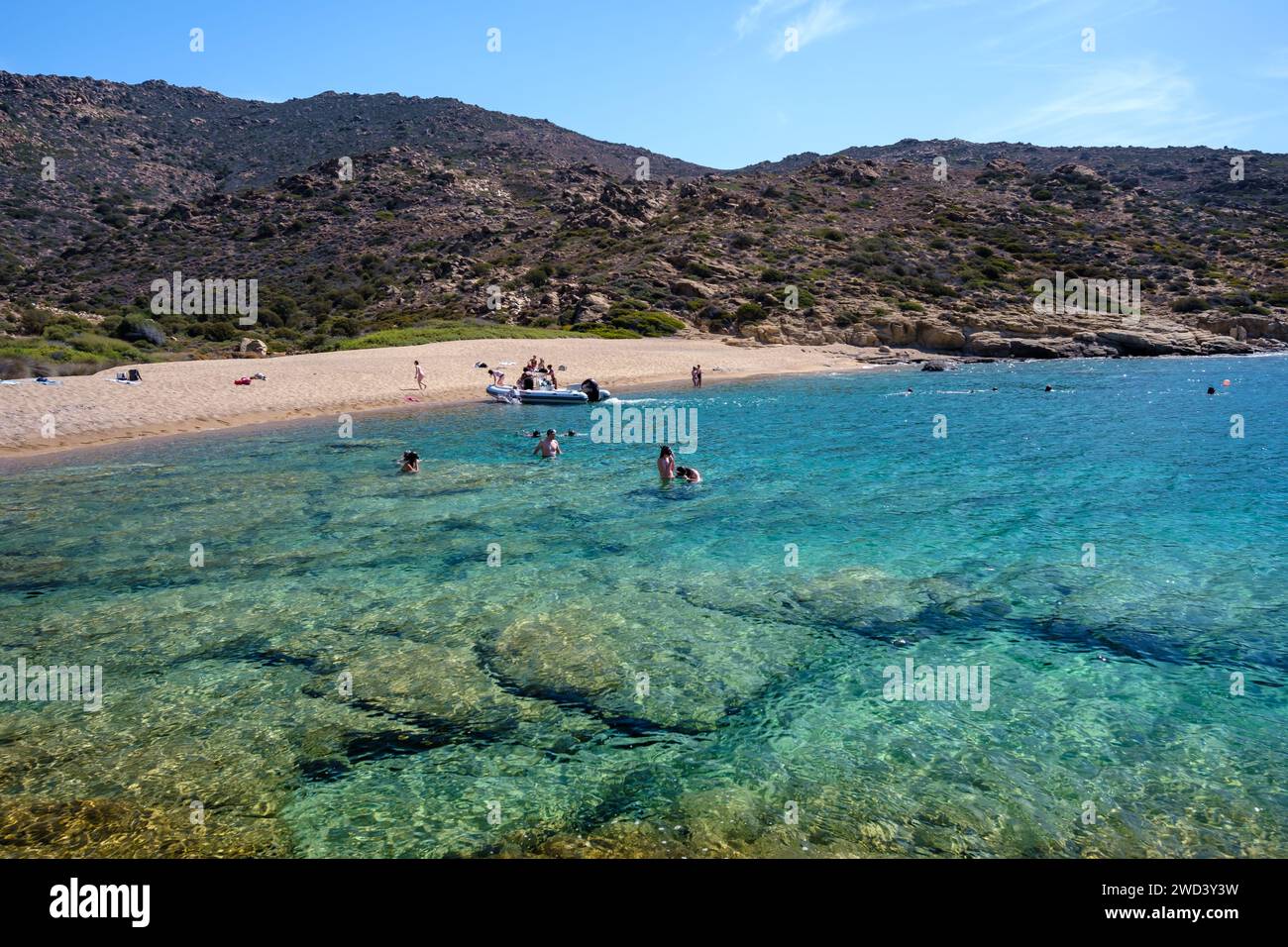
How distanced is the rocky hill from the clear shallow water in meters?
39.0

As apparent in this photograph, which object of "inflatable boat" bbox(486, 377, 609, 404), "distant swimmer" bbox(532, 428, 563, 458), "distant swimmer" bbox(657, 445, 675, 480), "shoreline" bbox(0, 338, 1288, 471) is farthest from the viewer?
"inflatable boat" bbox(486, 377, 609, 404)

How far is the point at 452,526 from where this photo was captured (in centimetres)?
1491

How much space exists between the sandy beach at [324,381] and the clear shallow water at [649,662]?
32.2ft

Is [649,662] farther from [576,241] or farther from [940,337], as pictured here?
[576,241]

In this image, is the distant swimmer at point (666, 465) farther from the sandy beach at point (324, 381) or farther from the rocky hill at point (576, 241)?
the rocky hill at point (576, 241)

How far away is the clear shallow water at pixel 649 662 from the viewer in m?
5.98

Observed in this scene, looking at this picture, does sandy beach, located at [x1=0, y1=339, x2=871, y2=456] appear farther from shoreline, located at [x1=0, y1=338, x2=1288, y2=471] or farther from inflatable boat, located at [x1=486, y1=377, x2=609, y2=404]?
inflatable boat, located at [x1=486, y1=377, x2=609, y2=404]

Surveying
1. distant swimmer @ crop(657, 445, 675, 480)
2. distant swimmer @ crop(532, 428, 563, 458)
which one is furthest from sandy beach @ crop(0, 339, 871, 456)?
distant swimmer @ crop(657, 445, 675, 480)

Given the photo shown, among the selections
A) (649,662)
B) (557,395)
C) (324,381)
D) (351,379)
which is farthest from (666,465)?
(351,379)

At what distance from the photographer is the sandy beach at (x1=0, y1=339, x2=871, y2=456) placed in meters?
27.5

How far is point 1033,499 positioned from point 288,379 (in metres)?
33.0

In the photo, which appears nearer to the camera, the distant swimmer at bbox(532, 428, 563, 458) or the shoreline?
the distant swimmer at bbox(532, 428, 563, 458)

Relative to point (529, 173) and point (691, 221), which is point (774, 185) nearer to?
point (691, 221)

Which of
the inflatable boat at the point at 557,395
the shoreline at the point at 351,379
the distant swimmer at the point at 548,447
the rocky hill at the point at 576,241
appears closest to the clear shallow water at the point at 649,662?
the distant swimmer at the point at 548,447
